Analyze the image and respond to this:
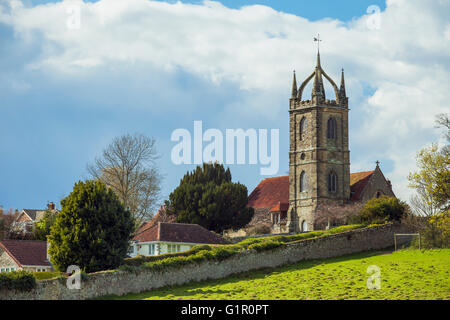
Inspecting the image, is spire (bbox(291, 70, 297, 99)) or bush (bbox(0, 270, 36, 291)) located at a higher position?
spire (bbox(291, 70, 297, 99))

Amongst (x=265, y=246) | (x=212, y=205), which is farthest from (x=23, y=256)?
(x=212, y=205)

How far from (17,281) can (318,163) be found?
49.0 meters

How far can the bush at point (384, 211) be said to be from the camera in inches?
2498

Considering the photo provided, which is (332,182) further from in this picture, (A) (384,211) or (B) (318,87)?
(A) (384,211)

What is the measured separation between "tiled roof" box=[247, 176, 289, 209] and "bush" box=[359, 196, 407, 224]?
27135 millimetres

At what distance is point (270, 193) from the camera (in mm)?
95438

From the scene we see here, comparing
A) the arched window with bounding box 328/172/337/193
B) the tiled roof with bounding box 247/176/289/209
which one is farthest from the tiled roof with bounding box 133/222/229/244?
the tiled roof with bounding box 247/176/289/209

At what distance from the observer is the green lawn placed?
132 feet

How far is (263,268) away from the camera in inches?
2068

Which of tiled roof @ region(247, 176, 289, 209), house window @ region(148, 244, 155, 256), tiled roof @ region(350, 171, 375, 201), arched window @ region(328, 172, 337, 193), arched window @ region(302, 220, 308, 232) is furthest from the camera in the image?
tiled roof @ region(247, 176, 289, 209)

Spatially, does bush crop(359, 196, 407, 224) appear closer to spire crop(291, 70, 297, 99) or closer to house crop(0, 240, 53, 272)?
house crop(0, 240, 53, 272)

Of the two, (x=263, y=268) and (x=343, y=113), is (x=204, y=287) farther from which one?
(x=343, y=113)

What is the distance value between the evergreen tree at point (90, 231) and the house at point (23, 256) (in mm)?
7865
